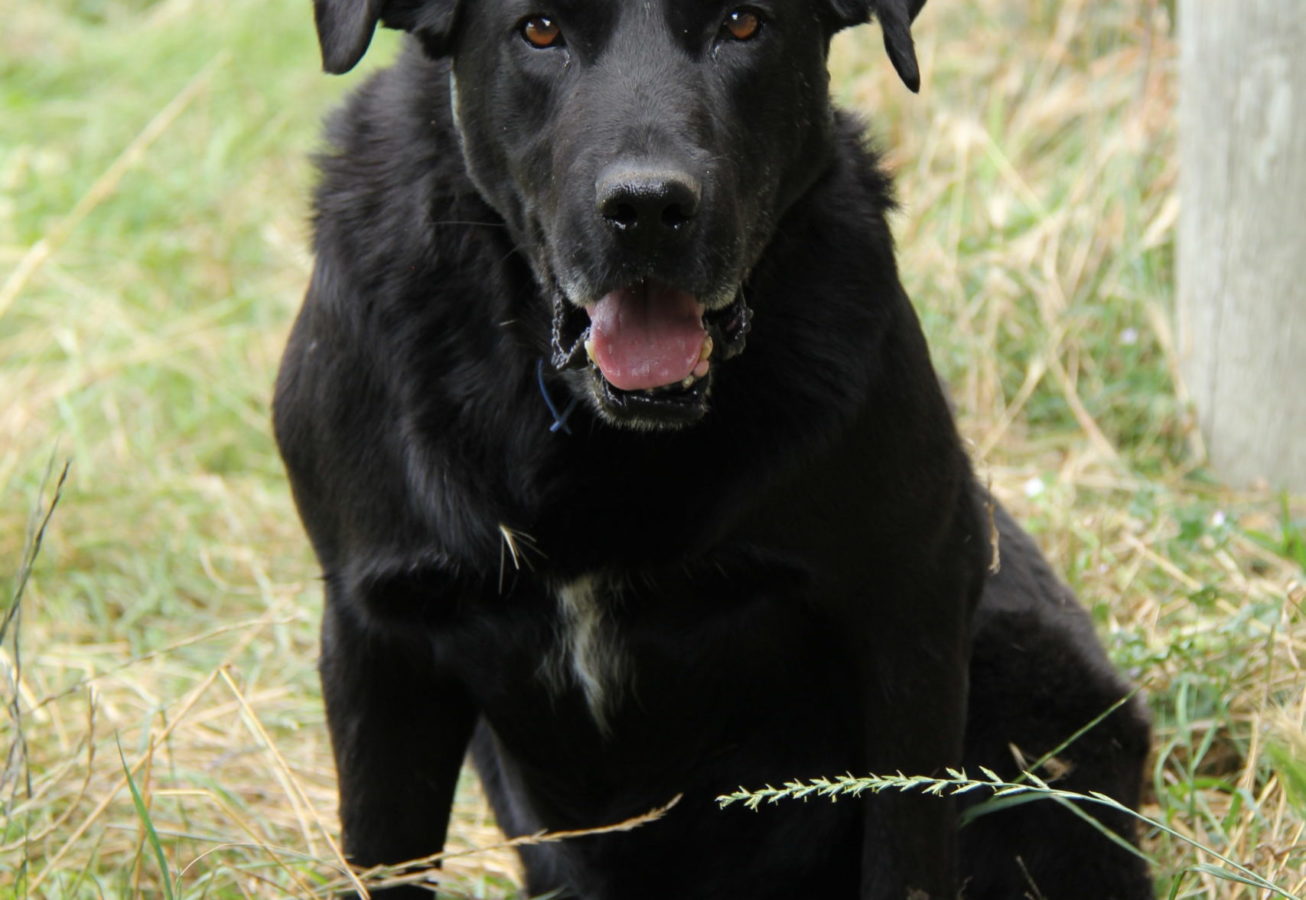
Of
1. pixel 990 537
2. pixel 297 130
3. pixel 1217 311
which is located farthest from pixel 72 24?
pixel 990 537

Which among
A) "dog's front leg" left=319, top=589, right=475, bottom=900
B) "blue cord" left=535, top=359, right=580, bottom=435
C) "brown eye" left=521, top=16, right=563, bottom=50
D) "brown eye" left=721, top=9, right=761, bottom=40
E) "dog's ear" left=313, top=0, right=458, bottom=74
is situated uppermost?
"brown eye" left=721, top=9, right=761, bottom=40

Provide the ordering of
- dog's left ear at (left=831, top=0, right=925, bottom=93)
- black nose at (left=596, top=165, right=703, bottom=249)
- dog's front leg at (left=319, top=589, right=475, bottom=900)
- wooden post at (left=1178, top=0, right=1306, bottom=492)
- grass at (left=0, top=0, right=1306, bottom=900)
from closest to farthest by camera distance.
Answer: black nose at (left=596, top=165, right=703, bottom=249) → dog's left ear at (left=831, top=0, right=925, bottom=93) → dog's front leg at (left=319, top=589, right=475, bottom=900) → grass at (left=0, top=0, right=1306, bottom=900) → wooden post at (left=1178, top=0, right=1306, bottom=492)

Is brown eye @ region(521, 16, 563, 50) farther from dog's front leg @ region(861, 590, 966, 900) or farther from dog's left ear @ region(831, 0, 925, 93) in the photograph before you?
dog's front leg @ region(861, 590, 966, 900)

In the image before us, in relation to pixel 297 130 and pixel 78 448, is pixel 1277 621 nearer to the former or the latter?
pixel 78 448

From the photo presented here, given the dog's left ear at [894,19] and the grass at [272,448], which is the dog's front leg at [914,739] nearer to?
the grass at [272,448]

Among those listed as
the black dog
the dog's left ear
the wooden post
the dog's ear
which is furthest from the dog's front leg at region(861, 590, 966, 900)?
the wooden post

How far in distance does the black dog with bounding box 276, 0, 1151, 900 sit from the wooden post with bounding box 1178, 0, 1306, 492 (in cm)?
164

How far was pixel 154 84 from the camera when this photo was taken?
677 cm

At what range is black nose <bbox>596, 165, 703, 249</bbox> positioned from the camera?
205 cm

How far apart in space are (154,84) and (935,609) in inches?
204

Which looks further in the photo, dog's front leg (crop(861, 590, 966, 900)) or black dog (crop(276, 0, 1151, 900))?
dog's front leg (crop(861, 590, 966, 900))

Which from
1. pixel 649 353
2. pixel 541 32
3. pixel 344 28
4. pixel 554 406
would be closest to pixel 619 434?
pixel 554 406

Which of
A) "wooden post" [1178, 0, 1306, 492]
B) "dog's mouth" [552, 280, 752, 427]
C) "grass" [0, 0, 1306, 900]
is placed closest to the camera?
"dog's mouth" [552, 280, 752, 427]

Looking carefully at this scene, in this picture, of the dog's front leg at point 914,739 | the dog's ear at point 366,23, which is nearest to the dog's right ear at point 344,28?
the dog's ear at point 366,23
